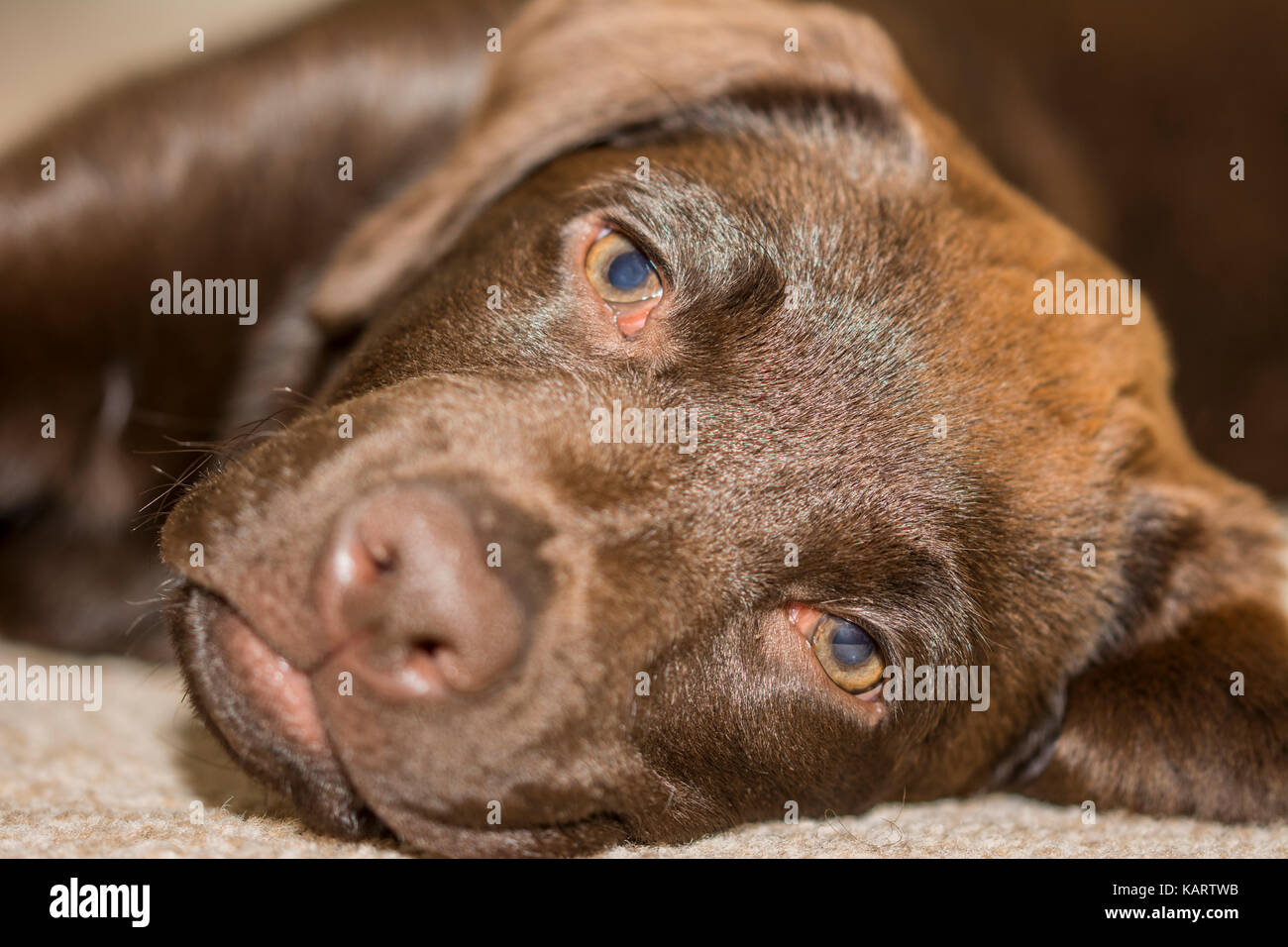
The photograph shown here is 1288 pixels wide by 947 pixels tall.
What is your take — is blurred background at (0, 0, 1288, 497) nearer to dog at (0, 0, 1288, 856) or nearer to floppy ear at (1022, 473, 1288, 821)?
dog at (0, 0, 1288, 856)

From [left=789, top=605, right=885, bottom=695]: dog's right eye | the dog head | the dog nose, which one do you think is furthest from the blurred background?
the dog nose

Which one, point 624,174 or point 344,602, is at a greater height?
point 624,174

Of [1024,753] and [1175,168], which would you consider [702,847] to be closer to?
[1024,753]

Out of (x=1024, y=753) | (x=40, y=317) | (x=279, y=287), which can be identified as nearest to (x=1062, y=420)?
(x=1024, y=753)

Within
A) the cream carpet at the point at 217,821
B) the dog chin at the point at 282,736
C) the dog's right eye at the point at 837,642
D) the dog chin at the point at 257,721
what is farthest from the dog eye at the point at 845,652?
the dog chin at the point at 257,721

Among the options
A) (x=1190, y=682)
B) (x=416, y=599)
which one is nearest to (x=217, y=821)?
(x=416, y=599)

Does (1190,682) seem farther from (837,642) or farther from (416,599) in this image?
(416,599)
